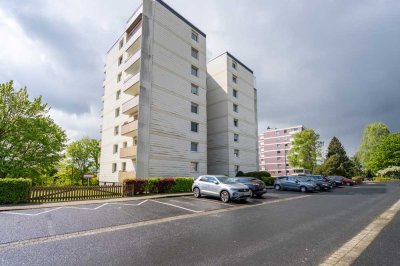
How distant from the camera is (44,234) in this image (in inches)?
268

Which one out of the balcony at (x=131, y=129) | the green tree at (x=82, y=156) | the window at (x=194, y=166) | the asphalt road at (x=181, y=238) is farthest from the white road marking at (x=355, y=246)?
the green tree at (x=82, y=156)

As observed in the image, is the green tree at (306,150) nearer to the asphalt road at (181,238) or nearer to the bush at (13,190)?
the asphalt road at (181,238)

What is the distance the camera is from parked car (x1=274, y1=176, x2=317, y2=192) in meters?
23.5

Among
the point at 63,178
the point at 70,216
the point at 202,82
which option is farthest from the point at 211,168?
the point at 63,178

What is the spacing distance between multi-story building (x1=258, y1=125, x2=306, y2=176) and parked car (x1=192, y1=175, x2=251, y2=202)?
3184 inches

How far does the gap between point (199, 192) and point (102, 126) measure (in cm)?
2268

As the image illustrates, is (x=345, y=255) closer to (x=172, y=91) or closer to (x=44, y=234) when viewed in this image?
(x=44, y=234)

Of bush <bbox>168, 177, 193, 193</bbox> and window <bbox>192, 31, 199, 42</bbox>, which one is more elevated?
window <bbox>192, 31, 199, 42</bbox>

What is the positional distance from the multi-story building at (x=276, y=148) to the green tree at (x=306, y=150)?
41290 millimetres

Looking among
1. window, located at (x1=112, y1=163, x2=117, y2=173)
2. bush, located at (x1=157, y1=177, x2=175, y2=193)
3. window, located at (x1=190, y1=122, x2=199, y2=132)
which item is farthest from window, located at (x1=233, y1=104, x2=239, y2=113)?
bush, located at (x1=157, y1=177, x2=175, y2=193)

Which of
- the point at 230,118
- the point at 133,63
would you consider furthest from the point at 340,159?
the point at 133,63

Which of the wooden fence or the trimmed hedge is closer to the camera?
the wooden fence

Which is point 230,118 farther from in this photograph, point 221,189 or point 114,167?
point 221,189

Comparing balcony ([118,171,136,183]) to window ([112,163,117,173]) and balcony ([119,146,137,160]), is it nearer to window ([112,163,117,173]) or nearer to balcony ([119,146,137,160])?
balcony ([119,146,137,160])
